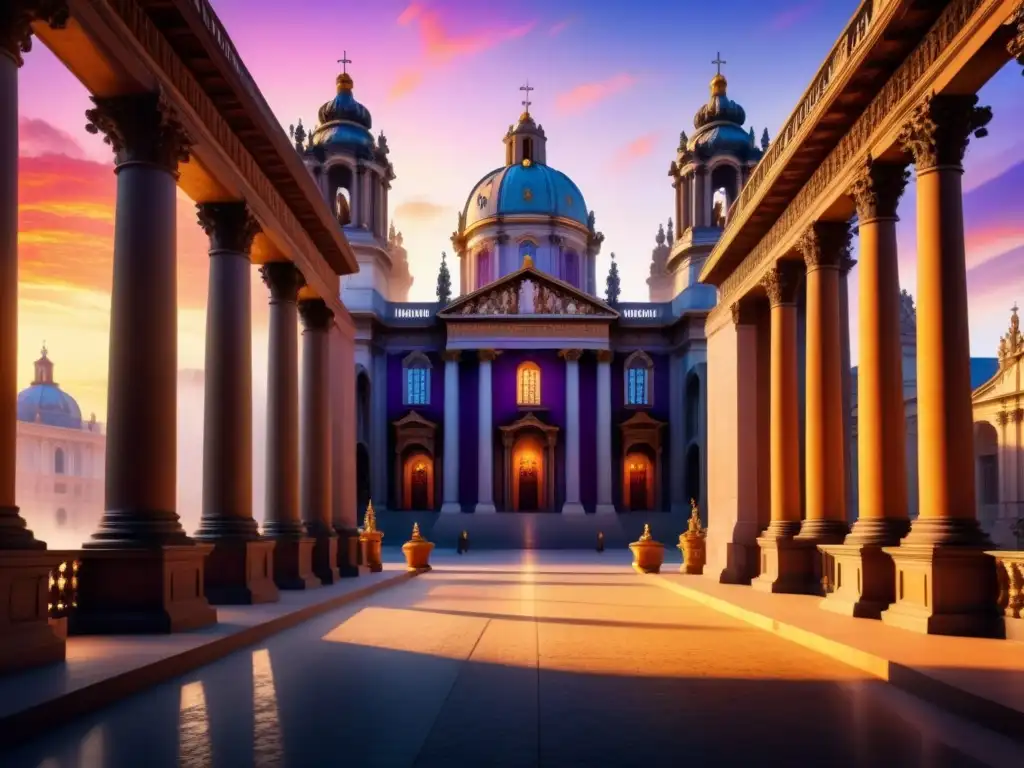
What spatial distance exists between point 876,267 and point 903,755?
32.9ft

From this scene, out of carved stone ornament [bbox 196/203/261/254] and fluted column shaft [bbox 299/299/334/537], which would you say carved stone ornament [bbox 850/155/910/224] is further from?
fluted column shaft [bbox 299/299/334/537]

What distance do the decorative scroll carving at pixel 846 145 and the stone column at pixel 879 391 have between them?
31.8 inches

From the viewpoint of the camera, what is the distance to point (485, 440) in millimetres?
55500

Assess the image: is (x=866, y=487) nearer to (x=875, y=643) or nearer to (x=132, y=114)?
(x=875, y=643)

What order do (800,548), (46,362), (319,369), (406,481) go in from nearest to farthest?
(800,548) → (319,369) → (406,481) → (46,362)

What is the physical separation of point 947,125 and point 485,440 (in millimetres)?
43009

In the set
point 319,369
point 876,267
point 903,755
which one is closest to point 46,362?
point 319,369

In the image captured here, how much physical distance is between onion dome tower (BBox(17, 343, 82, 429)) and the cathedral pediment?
32.6 meters

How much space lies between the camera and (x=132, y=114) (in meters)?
13.3

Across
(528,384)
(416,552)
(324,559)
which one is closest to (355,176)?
(528,384)

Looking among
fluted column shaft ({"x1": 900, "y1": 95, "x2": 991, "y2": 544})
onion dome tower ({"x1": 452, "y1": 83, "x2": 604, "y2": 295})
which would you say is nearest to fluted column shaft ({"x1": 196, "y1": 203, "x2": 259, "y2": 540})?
fluted column shaft ({"x1": 900, "y1": 95, "x2": 991, "y2": 544})

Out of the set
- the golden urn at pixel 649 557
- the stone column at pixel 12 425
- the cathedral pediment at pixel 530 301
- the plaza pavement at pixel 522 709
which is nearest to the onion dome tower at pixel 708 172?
the cathedral pediment at pixel 530 301

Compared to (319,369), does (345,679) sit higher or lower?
lower

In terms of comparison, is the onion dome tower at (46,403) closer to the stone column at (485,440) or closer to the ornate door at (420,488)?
the ornate door at (420,488)
